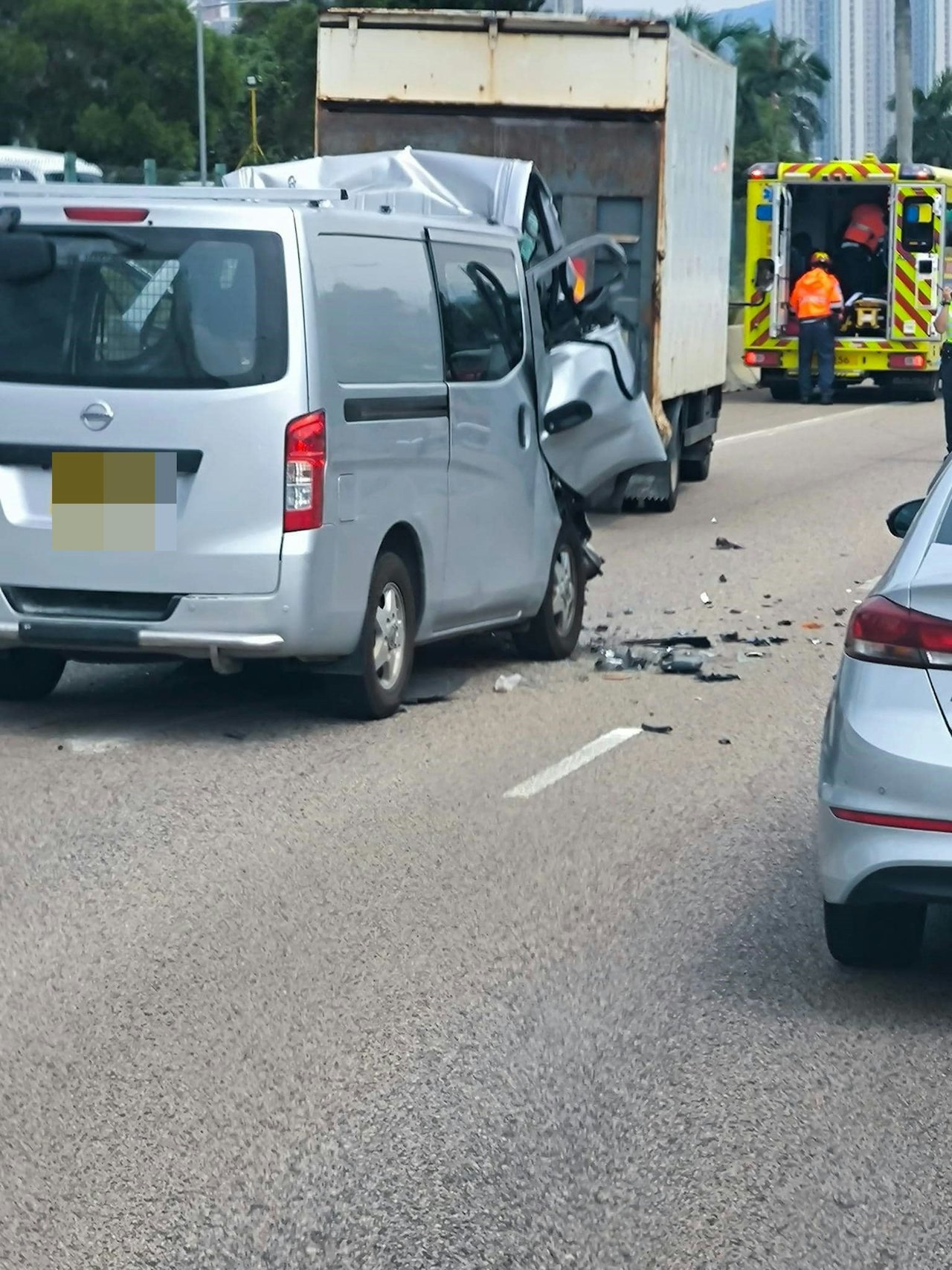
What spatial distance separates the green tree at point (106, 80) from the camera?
6469 cm

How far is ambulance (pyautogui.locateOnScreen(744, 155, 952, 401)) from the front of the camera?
2889 centimetres

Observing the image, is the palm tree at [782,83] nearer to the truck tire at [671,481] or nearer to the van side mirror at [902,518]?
the truck tire at [671,481]

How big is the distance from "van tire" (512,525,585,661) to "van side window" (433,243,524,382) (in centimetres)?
107

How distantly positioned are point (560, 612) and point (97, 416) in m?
3.01

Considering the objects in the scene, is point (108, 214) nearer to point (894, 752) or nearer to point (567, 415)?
point (567, 415)

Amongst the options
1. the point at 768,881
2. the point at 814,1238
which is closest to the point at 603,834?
the point at 768,881

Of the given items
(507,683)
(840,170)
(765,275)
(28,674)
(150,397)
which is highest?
(840,170)

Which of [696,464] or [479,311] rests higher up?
[479,311]

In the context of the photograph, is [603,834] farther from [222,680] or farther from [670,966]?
[222,680]

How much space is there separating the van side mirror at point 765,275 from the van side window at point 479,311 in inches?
752

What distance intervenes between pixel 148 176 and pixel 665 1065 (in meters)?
14.0

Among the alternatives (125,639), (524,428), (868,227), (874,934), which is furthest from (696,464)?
(874,934)

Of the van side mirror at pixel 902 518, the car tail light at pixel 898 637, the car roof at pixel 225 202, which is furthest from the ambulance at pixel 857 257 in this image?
the car tail light at pixel 898 637

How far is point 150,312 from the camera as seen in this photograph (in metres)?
8.48
